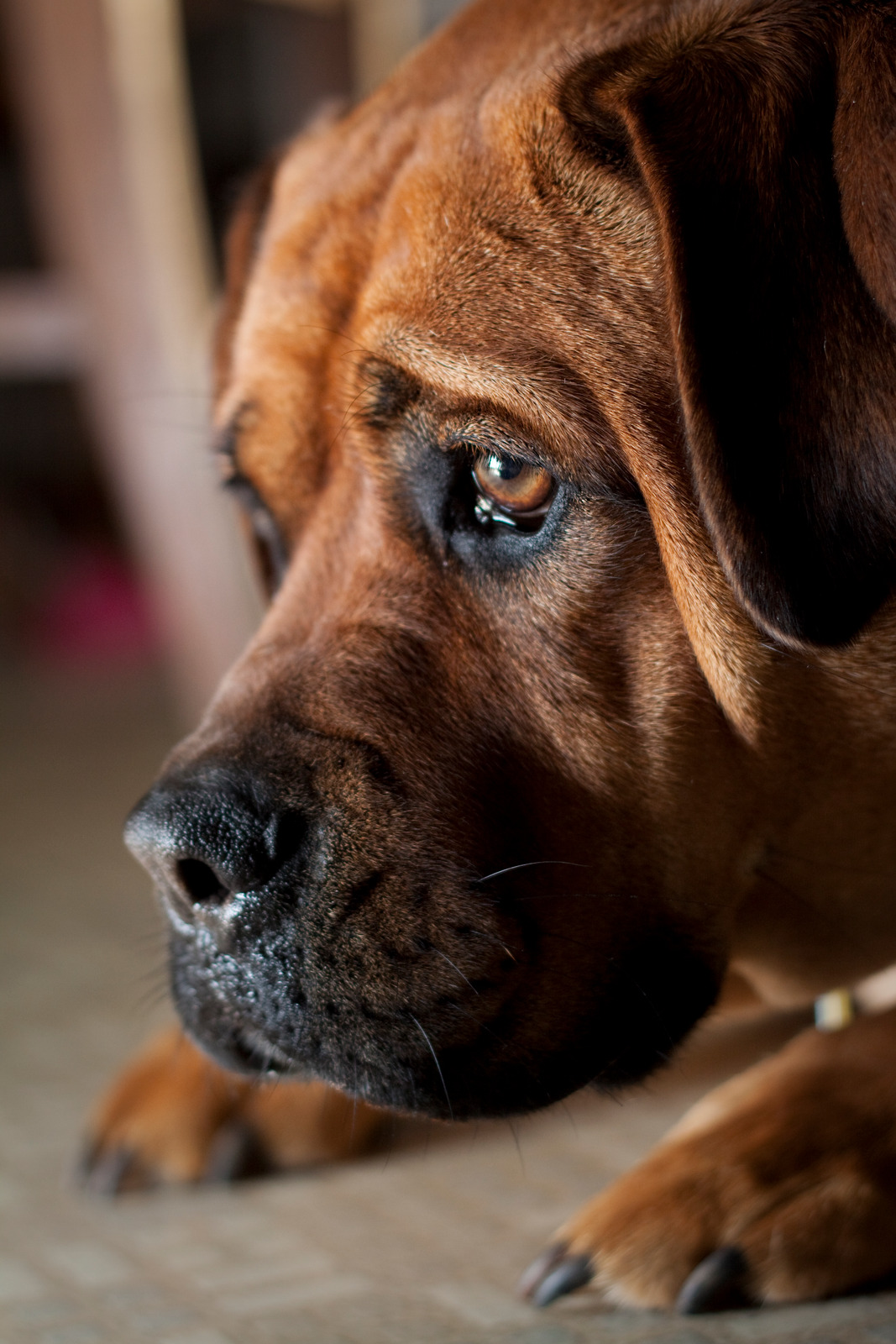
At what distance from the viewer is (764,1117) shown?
142cm

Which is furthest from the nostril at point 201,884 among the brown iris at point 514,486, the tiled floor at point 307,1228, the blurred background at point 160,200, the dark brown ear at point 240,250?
the blurred background at point 160,200

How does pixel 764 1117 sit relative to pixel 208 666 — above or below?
above

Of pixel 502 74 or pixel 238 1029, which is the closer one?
pixel 238 1029

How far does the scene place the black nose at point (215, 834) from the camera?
130cm

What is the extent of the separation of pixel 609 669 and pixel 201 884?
44cm

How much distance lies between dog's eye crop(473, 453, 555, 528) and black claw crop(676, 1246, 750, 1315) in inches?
27.5

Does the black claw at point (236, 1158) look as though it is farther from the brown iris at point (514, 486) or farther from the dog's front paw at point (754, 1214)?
the brown iris at point (514, 486)

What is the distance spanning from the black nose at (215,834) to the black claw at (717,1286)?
531 millimetres

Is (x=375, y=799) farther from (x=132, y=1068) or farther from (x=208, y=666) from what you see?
(x=208, y=666)

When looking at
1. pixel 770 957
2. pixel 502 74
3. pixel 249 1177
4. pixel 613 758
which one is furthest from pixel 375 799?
pixel 502 74

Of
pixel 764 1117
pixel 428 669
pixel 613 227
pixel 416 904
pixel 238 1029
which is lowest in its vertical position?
pixel 764 1117

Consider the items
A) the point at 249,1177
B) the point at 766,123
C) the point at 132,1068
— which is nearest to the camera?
the point at 766,123

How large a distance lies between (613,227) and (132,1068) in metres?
1.23

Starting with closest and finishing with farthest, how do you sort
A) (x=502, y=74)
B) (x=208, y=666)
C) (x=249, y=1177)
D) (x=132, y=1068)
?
(x=502, y=74), (x=249, y=1177), (x=132, y=1068), (x=208, y=666)
